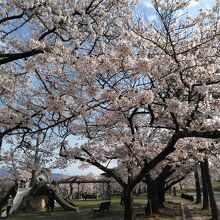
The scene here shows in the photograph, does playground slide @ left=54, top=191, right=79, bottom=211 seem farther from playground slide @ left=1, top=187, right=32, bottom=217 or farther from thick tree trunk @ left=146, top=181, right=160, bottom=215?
thick tree trunk @ left=146, top=181, right=160, bottom=215

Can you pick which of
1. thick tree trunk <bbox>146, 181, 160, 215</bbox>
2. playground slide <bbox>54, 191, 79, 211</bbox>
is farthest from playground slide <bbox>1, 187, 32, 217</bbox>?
thick tree trunk <bbox>146, 181, 160, 215</bbox>

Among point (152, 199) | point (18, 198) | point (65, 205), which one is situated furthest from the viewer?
point (18, 198)

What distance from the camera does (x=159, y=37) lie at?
11883mm

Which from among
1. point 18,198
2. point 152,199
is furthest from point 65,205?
point 152,199

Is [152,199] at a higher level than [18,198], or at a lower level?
lower

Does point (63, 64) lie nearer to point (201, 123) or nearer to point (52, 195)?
point (201, 123)

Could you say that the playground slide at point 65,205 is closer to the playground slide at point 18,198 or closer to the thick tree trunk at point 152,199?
the playground slide at point 18,198

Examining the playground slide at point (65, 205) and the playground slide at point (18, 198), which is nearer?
the playground slide at point (18, 198)

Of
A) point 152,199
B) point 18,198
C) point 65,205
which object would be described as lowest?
point 152,199

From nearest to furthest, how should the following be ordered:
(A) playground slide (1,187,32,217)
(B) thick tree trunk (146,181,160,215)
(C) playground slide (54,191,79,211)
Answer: (B) thick tree trunk (146,181,160,215)
(A) playground slide (1,187,32,217)
(C) playground slide (54,191,79,211)

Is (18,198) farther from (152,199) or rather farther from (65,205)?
(152,199)

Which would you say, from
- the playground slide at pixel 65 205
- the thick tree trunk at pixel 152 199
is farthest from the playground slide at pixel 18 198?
the thick tree trunk at pixel 152 199

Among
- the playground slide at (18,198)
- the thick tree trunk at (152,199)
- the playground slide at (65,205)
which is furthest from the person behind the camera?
the playground slide at (65,205)

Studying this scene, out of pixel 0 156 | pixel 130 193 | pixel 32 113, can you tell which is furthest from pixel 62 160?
pixel 32 113
